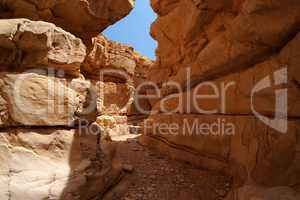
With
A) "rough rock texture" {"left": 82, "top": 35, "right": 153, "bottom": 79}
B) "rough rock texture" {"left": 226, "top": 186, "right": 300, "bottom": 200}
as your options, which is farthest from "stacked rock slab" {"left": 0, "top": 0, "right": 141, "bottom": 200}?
"rough rock texture" {"left": 82, "top": 35, "right": 153, "bottom": 79}

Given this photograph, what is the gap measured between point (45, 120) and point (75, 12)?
4263 mm

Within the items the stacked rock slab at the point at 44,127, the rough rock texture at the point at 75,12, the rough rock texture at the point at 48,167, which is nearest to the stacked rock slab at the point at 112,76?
the rough rock texture at the point at 75,12

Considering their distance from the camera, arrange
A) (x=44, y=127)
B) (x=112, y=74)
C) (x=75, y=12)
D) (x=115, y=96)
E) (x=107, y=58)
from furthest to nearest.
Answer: (x=112, y=74) → (x=115, y=96) → (x=107, y=58) → (x=75, y=12) → (x=44, y=127)

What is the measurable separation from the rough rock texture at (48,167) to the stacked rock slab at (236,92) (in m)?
2.01

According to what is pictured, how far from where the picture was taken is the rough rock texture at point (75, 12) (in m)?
5.76

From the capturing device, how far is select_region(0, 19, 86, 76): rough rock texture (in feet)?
11.7

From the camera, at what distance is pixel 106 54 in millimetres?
13078

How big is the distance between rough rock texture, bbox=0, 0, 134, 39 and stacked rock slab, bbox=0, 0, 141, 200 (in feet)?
7.42

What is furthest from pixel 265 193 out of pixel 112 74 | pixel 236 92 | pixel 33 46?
pixel 112 74

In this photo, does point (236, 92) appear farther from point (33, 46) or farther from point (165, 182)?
point (33, 46)

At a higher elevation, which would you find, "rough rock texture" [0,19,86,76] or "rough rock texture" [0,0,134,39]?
"rough rock texture" [0,0,134,39]

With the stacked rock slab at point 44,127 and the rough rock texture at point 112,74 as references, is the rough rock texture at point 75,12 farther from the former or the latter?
the rough rock texture at point 112,74

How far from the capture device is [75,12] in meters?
6.64

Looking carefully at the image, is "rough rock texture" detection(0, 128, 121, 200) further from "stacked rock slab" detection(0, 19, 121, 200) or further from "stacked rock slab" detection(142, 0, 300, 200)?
"stacked rock slab" detection(142, 0, 300, 200)
